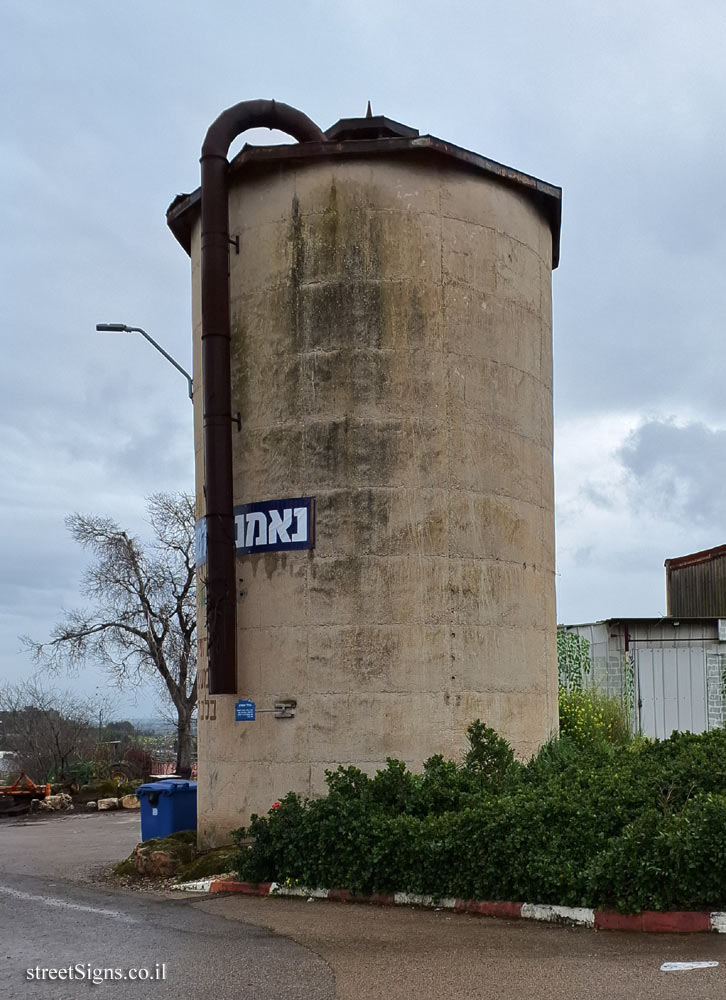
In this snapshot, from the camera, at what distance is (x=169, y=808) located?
16594mm

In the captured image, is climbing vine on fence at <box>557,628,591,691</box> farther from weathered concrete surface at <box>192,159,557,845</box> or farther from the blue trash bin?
the blue trash bin

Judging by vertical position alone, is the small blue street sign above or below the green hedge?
above

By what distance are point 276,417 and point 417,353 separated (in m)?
2.10

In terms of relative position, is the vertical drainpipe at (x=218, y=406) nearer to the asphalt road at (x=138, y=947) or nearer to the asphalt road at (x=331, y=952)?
the asphalt road at (x=138, y=947)

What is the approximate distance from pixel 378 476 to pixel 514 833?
5.74 metres

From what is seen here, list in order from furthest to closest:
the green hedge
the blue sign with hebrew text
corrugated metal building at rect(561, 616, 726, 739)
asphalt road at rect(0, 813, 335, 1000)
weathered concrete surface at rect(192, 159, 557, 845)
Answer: corrugated metal building at rect(561, 616, 726, 739) → the blue sign with hebrew text → weathered concrete surface at rect(192, 159, 557, 845) → the green hedge → asphalt road at rect(0, 813, 335, 1000)

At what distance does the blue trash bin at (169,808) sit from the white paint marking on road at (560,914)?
7477 mm

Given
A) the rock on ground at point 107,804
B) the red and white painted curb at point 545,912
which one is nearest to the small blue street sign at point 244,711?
the red and white painted curb at point 545,912

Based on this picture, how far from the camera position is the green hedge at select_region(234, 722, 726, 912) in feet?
32.2

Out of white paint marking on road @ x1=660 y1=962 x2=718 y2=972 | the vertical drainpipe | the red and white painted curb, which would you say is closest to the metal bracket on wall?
the vertical drainpipe

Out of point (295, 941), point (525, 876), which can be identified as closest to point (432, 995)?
point (295, 941)

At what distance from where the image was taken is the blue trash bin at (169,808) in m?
16.6

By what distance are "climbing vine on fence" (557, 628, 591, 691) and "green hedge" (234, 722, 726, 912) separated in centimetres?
1173

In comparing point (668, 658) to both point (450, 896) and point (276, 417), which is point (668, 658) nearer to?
point (276, 417)
